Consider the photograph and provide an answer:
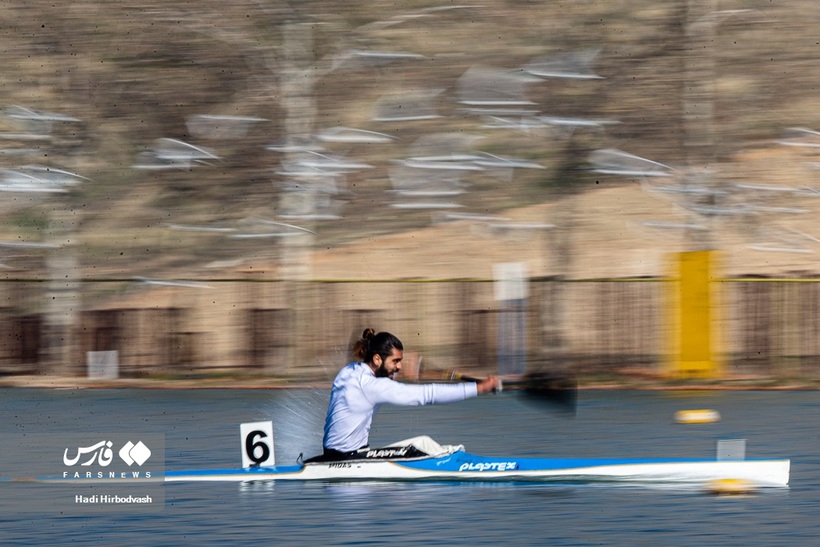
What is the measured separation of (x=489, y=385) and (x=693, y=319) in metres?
11.9

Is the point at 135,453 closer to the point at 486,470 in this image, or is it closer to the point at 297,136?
the point at 486,470

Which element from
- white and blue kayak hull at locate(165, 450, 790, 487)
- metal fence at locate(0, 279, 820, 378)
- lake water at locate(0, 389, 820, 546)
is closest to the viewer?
lake water at locate(0, 389, 820, 546)

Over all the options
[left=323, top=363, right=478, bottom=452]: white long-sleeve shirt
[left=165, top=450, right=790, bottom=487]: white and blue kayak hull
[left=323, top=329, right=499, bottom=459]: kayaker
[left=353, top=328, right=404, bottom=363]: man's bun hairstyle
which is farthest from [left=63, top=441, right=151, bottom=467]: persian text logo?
[left=353, top=328, right=404, bottom=363]: man's bun hairstyle

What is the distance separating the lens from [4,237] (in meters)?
37.6

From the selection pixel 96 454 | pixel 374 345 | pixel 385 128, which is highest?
pixel 385 128

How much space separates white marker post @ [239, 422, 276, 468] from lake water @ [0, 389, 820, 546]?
0.35 metres

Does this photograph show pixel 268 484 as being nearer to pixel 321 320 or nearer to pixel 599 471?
pixel 599 471

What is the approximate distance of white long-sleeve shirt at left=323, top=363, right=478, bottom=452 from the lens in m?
13.7

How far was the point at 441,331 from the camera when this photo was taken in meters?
28.2

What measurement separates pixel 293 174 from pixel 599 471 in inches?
746

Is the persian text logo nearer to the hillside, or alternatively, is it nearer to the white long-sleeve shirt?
the white long-sleeve shirt

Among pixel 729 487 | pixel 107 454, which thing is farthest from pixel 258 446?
pixel 729 487

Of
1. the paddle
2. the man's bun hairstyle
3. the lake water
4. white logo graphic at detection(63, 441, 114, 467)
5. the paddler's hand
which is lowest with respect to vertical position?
the lake water

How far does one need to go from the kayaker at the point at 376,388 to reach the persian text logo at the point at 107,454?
2831mm
